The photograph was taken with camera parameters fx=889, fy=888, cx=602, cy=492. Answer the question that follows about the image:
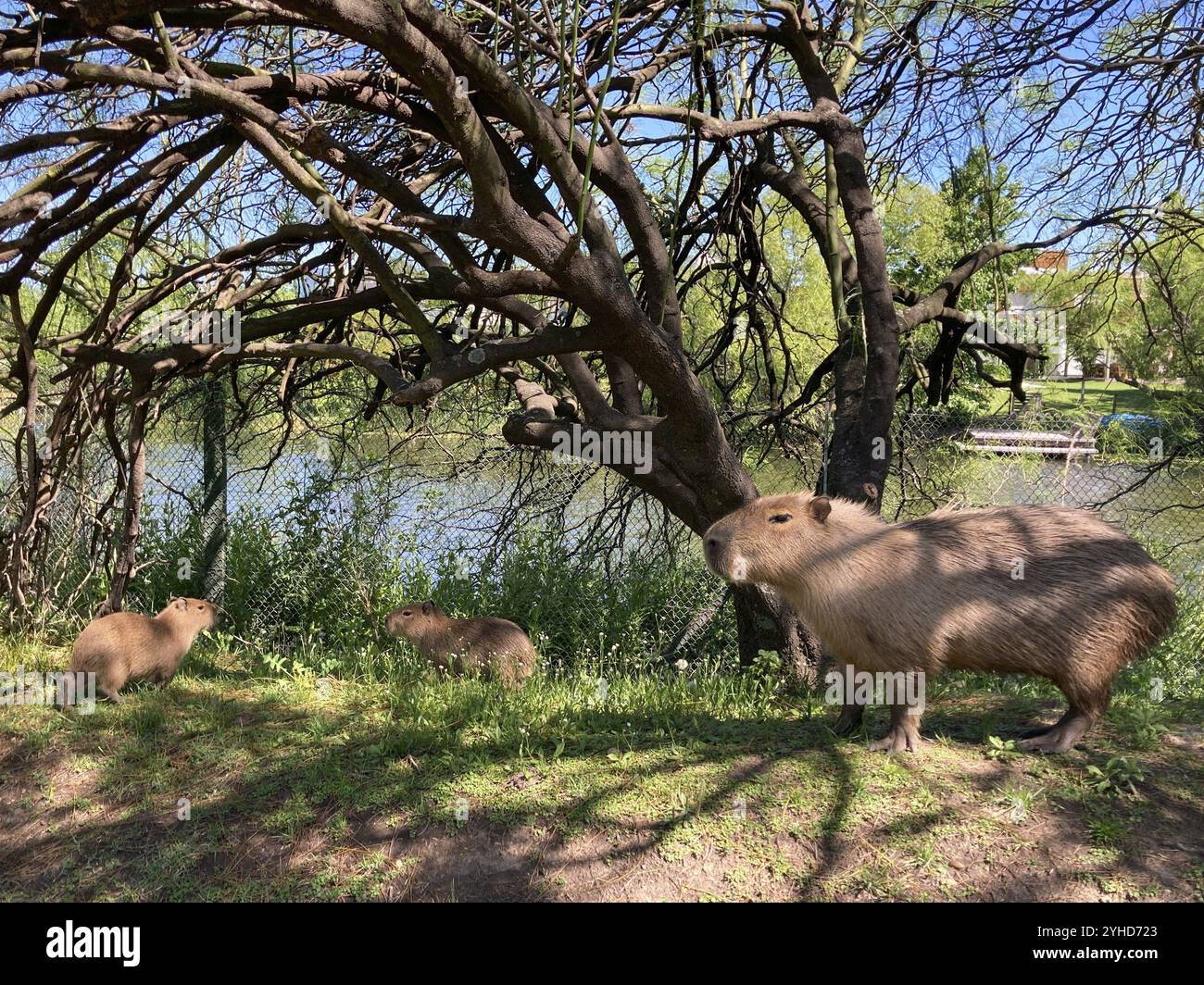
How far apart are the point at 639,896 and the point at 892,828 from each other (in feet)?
3.24

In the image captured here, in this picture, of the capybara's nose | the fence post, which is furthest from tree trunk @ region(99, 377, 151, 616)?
the capybara's nose

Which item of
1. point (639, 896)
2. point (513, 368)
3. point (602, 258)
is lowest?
point (639, 896)

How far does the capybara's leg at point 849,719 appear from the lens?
4047 millimetres

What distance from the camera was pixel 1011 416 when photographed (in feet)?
25.3

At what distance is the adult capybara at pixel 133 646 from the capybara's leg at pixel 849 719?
12.8 ft

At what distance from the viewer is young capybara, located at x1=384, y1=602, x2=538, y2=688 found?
217 inches

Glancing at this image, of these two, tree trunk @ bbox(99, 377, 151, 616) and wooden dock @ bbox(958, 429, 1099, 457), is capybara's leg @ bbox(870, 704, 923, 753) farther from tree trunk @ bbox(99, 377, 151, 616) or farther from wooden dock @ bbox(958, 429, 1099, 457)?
tree trunk @ bbox(99, 377, 151, 616)

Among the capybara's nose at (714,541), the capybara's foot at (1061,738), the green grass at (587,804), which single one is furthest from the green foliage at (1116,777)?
the capybara's nose at (714,541)

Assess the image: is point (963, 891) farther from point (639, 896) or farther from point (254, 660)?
point (254, 660)

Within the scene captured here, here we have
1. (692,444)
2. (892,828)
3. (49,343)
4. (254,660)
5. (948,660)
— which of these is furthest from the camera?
(254,660)

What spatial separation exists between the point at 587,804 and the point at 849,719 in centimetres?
129

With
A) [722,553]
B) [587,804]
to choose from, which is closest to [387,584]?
[587,804]

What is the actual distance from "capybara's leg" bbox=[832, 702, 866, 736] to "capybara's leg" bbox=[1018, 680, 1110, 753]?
0.68 meters

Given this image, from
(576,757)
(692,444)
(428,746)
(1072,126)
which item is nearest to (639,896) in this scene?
(576,757)
